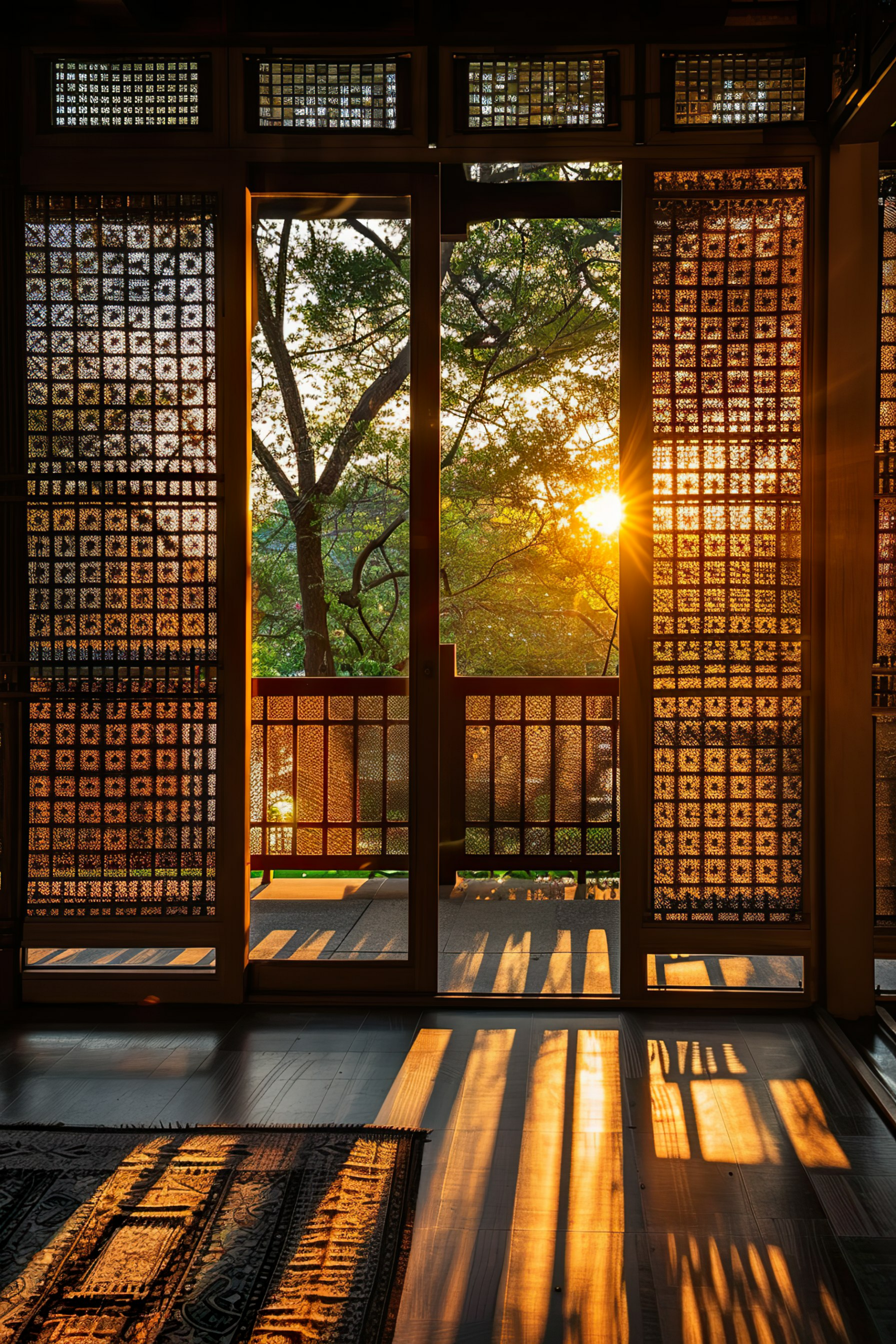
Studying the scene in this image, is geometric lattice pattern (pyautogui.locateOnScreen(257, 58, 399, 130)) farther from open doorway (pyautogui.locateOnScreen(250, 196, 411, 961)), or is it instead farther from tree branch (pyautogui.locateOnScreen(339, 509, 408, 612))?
tree branch (pyautogui.locateOnScreen(339, 509, 408, 612))

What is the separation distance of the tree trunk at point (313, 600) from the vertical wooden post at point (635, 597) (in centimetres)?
359

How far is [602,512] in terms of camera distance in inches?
277

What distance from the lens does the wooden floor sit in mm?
1776

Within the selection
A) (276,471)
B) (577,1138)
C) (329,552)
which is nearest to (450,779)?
(329,552)

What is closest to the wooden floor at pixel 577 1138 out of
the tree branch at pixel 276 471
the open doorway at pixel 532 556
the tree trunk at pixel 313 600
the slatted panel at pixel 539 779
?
the open doorway at pixel 532 556

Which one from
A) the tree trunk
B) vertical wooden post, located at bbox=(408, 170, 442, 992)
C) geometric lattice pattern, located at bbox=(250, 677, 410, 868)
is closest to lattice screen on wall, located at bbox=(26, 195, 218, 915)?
vertical wooden post, located at bbox=(408, 170, 442, 992)

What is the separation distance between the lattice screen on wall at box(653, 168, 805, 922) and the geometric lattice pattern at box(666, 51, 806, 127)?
167mm

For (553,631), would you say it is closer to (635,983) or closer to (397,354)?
(397,354)

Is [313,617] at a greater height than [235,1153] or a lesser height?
greater

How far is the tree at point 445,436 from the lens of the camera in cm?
627

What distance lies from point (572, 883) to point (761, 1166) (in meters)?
2.98

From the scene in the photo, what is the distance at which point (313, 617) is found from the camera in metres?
6.61

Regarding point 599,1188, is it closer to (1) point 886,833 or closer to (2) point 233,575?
(1) point 886,833

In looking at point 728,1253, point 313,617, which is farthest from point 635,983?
point 313,617
